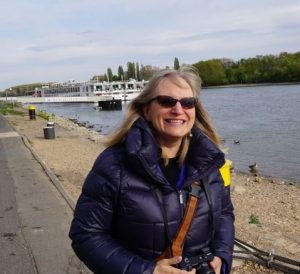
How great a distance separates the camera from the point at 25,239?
6.07 m

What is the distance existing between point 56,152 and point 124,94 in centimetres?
7545

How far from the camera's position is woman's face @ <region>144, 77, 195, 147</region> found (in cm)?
259

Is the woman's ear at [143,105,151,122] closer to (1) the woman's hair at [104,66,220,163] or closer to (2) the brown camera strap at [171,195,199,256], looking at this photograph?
(1) the woman's hair at [104,66,220,163]

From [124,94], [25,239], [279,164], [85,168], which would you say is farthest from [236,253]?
[124,94]

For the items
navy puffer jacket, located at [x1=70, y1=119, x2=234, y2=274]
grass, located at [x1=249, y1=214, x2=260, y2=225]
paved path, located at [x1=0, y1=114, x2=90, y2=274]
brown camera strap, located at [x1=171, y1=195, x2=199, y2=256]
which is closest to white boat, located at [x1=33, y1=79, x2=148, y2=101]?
paved path, located at [x1=0, y1=114, x2=90, y2=274]

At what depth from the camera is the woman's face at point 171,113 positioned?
2.59 metres

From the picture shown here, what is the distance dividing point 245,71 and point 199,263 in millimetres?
150207

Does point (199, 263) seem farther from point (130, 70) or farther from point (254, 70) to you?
point (130, 70)

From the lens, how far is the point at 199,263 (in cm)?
236

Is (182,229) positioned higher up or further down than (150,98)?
further down

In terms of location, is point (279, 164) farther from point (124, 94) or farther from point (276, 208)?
point (124, 94)

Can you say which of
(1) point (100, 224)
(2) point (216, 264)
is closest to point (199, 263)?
(2) point (216, 264)

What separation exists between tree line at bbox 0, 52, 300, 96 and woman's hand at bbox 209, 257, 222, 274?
124m

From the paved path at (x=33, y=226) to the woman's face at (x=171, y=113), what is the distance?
2.83m
